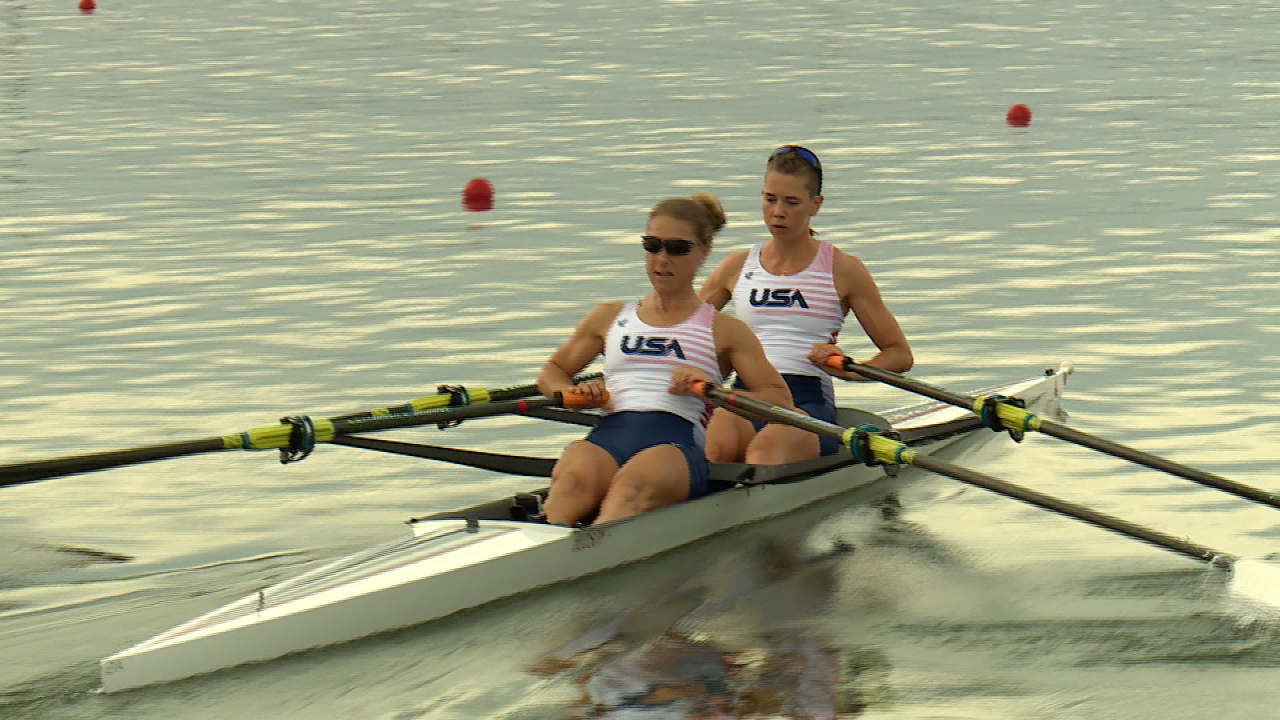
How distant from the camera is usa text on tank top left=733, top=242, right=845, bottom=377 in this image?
9180mm

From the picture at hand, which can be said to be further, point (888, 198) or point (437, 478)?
point (888, 198)

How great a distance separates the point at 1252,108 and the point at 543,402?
17085 millimetres

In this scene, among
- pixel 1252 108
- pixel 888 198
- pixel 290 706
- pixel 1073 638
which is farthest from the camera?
pixel 1252 108

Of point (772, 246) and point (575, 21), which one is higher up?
point (575, 21)

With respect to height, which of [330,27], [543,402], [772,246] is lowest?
[543,402]

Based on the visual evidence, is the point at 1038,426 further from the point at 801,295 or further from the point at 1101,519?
the point at 801,295

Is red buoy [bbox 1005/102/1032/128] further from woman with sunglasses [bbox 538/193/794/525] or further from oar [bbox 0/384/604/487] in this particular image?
oar [bbox 0/384/604/487]

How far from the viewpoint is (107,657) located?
261 inches

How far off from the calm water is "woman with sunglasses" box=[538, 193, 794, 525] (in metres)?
0.39

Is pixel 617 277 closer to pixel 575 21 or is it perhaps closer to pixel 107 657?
pixel 107 657

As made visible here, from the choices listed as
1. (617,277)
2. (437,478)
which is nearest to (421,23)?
(617,277)

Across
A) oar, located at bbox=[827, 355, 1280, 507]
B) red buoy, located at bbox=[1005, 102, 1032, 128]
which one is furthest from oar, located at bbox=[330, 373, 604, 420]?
red buoy, located at bbox=[1005, 102, 1032, 128]

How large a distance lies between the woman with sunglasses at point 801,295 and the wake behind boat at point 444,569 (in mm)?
360

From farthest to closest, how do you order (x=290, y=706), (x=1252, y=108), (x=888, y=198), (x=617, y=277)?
(x=1252, y=108), (x=888, y=198), (x=617, y=277), (x=290, y=706)
